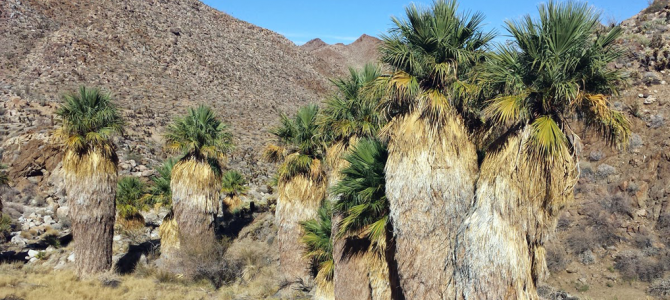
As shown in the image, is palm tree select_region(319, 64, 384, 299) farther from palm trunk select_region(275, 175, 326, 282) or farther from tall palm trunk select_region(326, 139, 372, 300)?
palm trunk select_region(275, 175, 326, 282)

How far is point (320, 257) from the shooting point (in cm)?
1659

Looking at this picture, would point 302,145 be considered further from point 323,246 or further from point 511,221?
point 511,221

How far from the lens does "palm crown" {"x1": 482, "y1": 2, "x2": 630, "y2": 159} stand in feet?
25.7

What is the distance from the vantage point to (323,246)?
1614 cm

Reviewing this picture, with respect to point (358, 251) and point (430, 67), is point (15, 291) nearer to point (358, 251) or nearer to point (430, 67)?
point (358, 251)

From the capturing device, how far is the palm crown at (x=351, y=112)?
14.9 m

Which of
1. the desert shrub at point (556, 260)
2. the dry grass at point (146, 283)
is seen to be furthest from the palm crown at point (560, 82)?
the dry grass at point (146, 283)

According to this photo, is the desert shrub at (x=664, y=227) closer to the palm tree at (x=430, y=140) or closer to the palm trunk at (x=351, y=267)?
the palm trunk at (x=351, y=267)

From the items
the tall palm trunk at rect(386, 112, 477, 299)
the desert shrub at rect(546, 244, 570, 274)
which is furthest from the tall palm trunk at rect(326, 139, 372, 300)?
the desert shrub at rect(546, 244, 570, 274)

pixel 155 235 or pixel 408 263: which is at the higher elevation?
pixel 408 263

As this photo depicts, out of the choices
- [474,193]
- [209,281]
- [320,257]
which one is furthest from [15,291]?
[474,193]

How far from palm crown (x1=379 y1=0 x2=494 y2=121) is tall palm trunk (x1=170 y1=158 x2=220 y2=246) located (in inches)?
506

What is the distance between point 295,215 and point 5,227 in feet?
48.1

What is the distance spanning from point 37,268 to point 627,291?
74.8 feet
